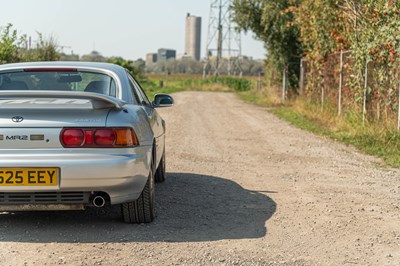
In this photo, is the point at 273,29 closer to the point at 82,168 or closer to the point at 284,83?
the point at 284,83

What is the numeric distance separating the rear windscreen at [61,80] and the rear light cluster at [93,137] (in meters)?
1.10

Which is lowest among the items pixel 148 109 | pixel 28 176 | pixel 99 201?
pixel 99 201

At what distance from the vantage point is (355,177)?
27.8ft

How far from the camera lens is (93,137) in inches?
197

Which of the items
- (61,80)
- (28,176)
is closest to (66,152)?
(28,176)

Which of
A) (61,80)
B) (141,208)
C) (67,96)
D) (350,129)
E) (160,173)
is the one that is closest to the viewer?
(67,96)

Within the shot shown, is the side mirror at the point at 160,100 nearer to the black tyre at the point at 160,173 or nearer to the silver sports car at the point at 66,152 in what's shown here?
the black tyre at the point at 160,173

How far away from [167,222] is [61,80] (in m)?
1.72

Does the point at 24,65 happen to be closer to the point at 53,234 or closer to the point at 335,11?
the point at 53,234

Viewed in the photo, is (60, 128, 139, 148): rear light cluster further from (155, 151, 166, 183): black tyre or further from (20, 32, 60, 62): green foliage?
(20, 32, 60, 62): green foliage

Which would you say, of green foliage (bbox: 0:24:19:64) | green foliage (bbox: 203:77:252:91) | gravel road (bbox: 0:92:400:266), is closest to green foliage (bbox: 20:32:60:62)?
green foliage (bbox: 0:24:19:64)

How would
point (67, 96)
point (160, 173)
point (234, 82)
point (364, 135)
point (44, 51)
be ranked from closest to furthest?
point (67, 96) → point (160, 173) → point (364, 135) → point (44, 51) → point (234, 82)

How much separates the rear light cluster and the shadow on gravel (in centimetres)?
77

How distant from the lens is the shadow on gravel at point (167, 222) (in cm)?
520
